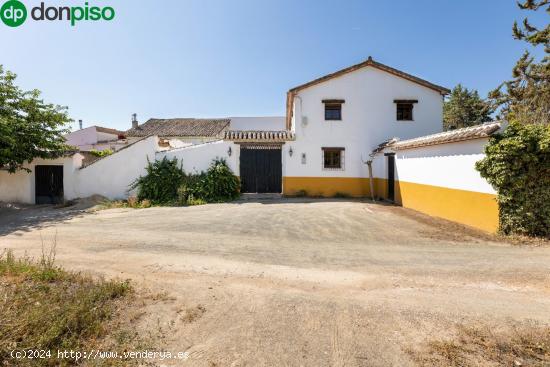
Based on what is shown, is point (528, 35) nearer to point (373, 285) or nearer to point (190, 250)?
point (373, 285)

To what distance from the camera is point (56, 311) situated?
3074 mm

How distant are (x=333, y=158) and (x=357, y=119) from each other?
2.61 m

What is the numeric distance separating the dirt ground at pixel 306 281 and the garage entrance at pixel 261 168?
6.61 metres

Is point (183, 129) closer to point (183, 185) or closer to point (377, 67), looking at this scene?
point (183, 185)

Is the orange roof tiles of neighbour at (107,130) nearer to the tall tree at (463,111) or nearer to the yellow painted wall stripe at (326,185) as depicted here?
the yellow painted wall stripe at (326,185)

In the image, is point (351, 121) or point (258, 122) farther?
point (258, 122)

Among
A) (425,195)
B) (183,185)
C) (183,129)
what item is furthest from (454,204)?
(183,129)

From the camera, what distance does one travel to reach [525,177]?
6.29m

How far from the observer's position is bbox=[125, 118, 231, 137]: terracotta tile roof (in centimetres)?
2712

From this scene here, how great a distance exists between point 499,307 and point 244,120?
98.6 feet

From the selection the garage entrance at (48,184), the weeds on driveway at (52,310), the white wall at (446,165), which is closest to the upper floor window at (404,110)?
the white wall at (446,165)

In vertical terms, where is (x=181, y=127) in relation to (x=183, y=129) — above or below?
above

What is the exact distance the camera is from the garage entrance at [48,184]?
44.8 feet

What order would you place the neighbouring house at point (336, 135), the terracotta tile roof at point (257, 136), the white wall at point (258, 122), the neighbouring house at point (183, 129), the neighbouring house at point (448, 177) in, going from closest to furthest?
the neighbouring house at point (448, 177) < the terracotta tile roof at point (257, 136) < the neighbouring house at point (336, 135) < the neighbouring house at point (183, 129) < the white wall at point (258, 122)
